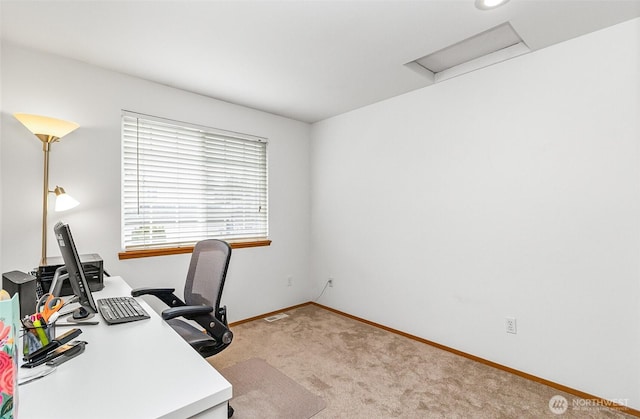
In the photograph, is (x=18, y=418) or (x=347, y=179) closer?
(x=18, y=418)

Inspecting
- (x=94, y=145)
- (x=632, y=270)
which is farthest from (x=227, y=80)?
(x=632, y=270)

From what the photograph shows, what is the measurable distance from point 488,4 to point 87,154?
301 cm

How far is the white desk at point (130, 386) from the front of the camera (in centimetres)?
78

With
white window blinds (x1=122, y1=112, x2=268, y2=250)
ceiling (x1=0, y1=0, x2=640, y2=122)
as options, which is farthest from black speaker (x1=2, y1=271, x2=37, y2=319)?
ceiling (x1=0, y1=0, x2=640, y2=122)

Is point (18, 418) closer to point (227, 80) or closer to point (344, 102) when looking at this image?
point (227, 80)

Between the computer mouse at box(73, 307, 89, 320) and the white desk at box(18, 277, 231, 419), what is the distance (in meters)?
0.34

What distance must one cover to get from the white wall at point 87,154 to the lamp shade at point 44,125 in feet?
0.96

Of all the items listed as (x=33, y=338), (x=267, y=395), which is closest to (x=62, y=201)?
(x=33, y=338)

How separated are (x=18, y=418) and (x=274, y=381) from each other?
1704mm

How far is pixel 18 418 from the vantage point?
2.45ft

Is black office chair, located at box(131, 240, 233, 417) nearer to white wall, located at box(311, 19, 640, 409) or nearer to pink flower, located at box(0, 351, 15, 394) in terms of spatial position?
pink flower, located at box(0, 351, 15, 394)

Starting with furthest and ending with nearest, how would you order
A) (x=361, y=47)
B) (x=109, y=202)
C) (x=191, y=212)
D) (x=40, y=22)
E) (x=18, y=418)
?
(x=191, y=212), (x=109, y=202), (x=361, y=47), (x=40, y=22), (x=18, y=418)

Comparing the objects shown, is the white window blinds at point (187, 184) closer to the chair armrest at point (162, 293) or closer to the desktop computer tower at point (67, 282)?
the desktop computer tower at point (67, 282)

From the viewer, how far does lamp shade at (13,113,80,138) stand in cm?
193
